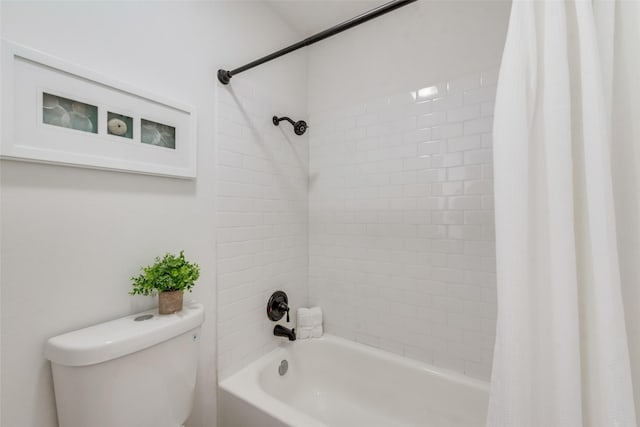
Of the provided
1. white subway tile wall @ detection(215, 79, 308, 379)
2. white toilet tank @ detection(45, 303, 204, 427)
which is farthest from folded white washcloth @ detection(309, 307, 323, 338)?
white toilet tank @ detection(45, 303, 204, 427)

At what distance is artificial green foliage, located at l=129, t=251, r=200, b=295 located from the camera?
0.93 metres

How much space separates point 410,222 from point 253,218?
0.86m

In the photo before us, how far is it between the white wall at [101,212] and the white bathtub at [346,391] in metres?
0.22

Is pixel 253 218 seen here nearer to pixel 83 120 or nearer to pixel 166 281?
pixel 166 281

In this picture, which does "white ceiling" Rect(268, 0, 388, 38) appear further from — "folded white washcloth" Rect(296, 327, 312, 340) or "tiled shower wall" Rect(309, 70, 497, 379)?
"folded white washcloth" Rect(296, 327, 312, 340)

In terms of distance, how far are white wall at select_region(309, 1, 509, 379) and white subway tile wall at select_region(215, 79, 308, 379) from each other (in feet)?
0.61

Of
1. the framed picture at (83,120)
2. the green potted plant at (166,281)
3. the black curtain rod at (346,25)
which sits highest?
the black curtain rod at (346,25)

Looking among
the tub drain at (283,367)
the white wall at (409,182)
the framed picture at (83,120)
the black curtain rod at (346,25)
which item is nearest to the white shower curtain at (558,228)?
the black curtain rod at (346,25)

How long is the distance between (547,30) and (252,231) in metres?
1.31

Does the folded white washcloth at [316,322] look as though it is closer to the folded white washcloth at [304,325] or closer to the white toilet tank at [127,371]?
the folded white washcloth at [304,325]

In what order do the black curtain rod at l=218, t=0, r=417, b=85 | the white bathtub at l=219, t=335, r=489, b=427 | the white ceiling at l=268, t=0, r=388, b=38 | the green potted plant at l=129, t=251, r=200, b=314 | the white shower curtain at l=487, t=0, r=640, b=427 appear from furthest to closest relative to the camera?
the white ceiling at l=268, t=0, r=388, b=38 → the white bathtub at l=219, t=335, r=489, b=427 → the green potted plant at l=129, t=251, r=200, b=314 → the black curtain rod at l=218, t=0, r=417, b=85 → the white shower curtain at l=487, t=0, r=640, b=427

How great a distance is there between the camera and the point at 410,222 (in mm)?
1531

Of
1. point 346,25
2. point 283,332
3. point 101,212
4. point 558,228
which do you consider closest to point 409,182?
point 346,25

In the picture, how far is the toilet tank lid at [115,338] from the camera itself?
74cm
